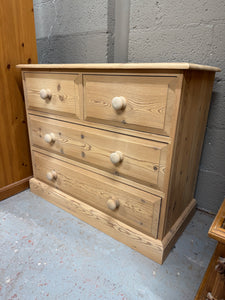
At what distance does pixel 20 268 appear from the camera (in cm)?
98

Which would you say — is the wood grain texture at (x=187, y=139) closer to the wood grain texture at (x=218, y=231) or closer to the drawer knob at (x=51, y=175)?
the wood grain texture at (x=218, y=231)

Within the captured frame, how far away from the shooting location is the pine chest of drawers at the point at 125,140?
84 centimetres

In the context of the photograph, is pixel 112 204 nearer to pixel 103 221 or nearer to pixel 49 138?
pixel 103 221

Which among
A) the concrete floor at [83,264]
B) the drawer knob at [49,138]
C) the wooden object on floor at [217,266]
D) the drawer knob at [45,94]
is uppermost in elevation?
the drawer knob at [45,94]

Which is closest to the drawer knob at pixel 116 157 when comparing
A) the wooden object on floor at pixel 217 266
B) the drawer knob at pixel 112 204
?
the drawer knob at pixel 112 204

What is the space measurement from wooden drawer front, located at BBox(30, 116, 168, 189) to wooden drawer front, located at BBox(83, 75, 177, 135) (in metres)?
0.07

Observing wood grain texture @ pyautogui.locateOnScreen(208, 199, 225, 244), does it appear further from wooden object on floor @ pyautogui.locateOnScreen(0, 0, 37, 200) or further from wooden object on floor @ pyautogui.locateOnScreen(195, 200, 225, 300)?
wooden object on floor @ pyautogui.locateOnScreen(0, 0, 37, 200)

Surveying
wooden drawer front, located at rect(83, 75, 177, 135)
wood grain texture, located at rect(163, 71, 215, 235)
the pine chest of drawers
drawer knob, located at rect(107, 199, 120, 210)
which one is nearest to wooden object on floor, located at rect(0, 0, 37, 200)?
the pine chest of drawers

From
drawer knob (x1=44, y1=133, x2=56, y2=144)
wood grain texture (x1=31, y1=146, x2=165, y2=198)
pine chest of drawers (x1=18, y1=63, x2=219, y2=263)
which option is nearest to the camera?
pine chest of drawers (x1=18, y1=63, x2=219, y2=263)

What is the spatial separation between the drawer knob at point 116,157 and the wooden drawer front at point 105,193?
140 millimetres

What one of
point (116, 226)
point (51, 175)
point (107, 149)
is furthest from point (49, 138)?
point (116, 226)

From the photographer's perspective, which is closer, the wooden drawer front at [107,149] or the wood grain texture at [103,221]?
the wooden drawer front at [107,149]

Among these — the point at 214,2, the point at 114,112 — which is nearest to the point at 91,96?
the point at 114,112

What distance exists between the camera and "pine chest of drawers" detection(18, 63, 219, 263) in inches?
33.1
